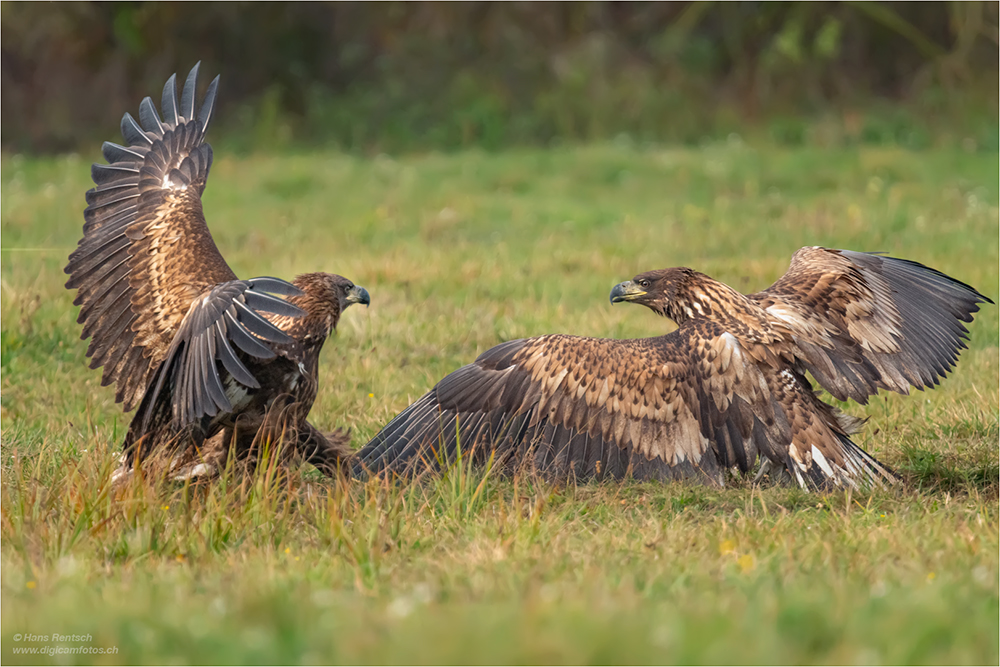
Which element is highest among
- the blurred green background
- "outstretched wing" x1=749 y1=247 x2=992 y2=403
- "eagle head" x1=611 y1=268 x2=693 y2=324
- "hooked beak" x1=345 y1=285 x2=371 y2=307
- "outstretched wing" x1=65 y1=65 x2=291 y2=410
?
the blurred green background

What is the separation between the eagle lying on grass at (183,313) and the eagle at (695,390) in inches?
21.7

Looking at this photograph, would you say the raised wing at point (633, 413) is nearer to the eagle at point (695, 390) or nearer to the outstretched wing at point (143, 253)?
the eagle at point (695, 390)

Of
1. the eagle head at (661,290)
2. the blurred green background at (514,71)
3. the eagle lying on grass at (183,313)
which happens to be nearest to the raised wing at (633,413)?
the eagle head at (661,290)

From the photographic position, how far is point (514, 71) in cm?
2067

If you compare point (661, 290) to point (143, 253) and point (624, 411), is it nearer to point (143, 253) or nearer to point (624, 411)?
point (624, 411)

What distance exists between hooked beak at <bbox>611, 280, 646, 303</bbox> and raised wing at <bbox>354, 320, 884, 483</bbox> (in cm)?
43

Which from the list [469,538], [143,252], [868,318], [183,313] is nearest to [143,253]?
[143,252]

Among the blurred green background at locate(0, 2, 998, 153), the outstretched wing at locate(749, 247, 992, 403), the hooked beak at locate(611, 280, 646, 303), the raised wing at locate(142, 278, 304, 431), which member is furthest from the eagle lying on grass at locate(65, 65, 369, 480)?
the blurred green background at locate(0, 2, 998, 153)

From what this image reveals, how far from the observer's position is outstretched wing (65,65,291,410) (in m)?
5.58

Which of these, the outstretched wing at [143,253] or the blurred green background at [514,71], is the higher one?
the blurred green background at [514,71]

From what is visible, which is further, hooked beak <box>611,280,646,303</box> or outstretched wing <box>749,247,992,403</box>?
hooked beak <box>611,280,646,303</box>

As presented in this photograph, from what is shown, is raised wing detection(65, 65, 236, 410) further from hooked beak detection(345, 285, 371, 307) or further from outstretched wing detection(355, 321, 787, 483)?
outstretched wing detection(355, 321, 787, 483)

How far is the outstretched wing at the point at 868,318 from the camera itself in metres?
5.46

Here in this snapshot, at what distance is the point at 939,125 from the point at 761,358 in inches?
551
